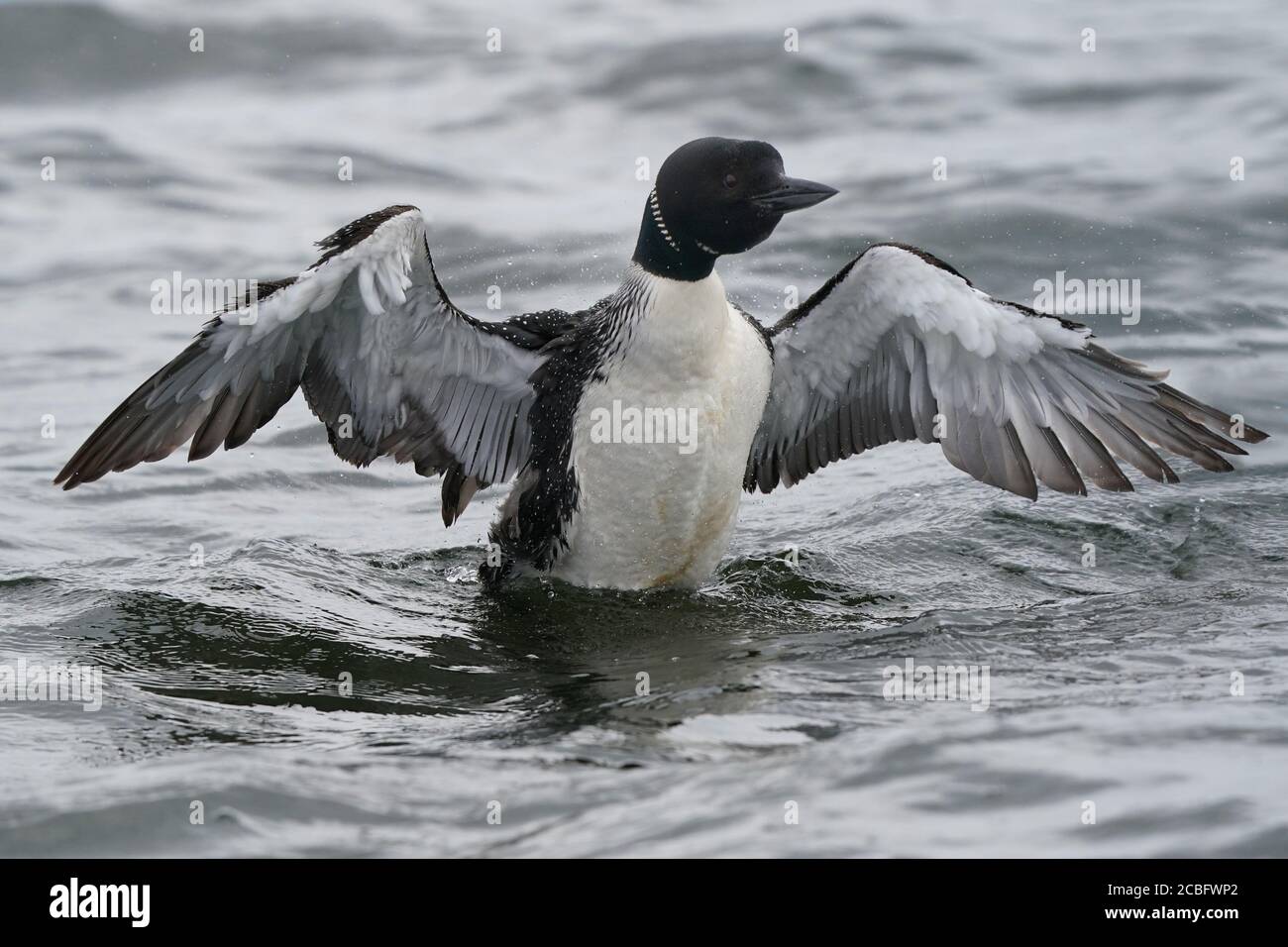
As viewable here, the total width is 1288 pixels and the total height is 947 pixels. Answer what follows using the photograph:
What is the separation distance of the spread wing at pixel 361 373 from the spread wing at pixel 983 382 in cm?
135

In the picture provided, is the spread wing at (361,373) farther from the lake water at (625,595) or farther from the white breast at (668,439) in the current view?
the lake water at (625,595)

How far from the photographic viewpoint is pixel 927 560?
26.2 feet

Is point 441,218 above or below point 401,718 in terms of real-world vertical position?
above

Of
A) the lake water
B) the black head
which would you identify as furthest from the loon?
the lake water

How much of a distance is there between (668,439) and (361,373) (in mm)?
1402

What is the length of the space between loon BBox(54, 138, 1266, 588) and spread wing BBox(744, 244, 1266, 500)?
10 mm

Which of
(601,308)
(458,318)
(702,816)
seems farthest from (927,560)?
(702,816)

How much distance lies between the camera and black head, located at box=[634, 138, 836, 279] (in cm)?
665

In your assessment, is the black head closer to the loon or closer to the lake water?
the loon

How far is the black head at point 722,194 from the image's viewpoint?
665cm

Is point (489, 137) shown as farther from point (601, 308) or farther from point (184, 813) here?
point (184, 813)
